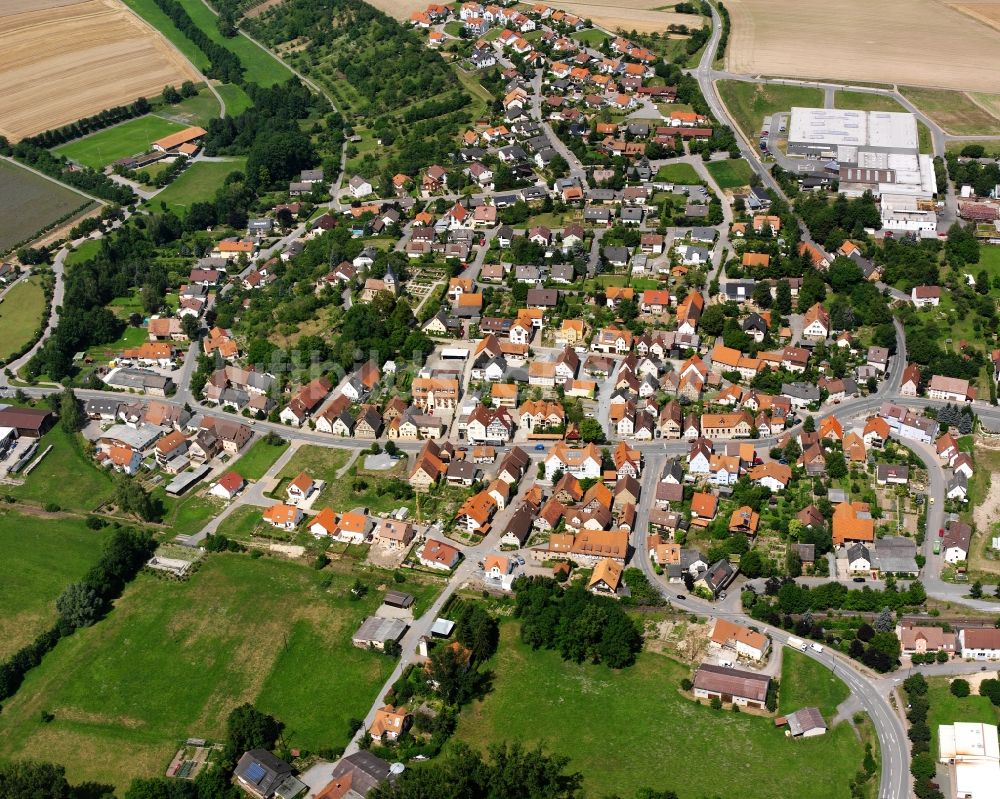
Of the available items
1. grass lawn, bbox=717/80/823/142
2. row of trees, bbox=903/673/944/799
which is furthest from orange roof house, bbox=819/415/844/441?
grass lawn, bbox=717/80/823/142

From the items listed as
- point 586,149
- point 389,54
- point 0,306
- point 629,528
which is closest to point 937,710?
point 629,528

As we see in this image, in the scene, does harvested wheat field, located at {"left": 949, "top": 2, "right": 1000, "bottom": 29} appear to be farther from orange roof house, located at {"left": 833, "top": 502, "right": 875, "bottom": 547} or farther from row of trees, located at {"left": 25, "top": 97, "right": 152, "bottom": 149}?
row of trees, located at {"left": 25, "top": 97, "right": 152, "bottom": 149}

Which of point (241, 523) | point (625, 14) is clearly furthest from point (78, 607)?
point (625, 14)

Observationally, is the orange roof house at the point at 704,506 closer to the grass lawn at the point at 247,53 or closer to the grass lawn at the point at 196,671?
the grass lawn at the point at 196,671

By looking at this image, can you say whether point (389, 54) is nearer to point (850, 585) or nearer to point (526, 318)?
point (526, 318)

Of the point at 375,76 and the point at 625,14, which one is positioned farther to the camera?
the point at 625,14

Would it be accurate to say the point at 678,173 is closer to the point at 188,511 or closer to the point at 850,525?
the point at 850,525
